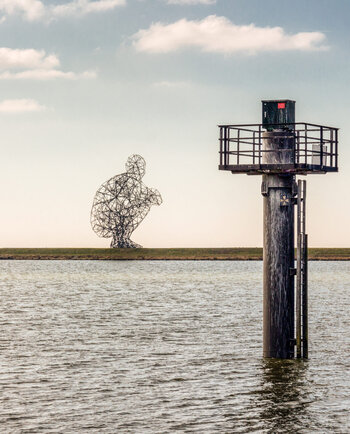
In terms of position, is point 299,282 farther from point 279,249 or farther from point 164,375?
point 164,375

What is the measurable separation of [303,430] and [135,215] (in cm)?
10765

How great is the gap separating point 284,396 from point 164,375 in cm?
409

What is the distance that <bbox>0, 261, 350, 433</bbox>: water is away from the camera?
1852 centimetres

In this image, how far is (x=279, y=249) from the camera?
927 inches

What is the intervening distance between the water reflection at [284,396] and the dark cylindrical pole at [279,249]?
489 mm

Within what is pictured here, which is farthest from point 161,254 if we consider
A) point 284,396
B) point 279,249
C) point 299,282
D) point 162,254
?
point 284,396

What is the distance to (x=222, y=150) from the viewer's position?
23.8 metres

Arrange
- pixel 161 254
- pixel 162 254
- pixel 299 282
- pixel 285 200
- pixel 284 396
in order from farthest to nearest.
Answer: pixel 162 254, pixel 161 254, pixel 299 282, pixel 285 200, pixel 284 396

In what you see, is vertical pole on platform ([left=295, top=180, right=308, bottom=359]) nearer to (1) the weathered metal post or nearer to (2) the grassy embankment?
(1) the weathered metal post

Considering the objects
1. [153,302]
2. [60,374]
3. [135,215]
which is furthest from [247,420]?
[135,215]

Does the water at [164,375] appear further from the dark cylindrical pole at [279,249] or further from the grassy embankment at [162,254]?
the grassy embankment at [162,254]

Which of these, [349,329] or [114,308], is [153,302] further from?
[349,329]

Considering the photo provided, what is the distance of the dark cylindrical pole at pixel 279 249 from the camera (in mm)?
23531

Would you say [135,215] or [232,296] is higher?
[135,215]
